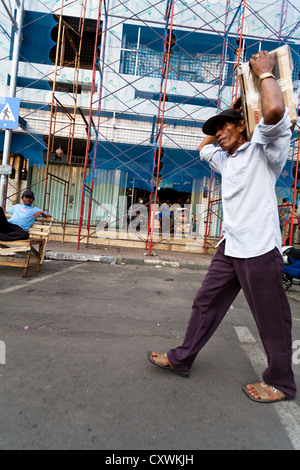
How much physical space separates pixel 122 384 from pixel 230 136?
72.0 inches

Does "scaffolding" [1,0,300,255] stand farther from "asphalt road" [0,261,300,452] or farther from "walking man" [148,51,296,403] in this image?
"walking man" [148,51,296,403]

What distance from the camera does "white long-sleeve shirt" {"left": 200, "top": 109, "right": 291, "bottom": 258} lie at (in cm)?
188

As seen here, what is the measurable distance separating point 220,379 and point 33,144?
9.85 meters

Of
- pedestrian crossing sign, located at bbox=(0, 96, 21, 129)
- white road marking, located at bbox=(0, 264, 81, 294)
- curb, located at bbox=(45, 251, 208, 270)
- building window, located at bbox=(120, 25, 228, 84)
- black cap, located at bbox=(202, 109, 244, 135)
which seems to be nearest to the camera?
black cap, located at bbox=(202, 109, 244, 135)

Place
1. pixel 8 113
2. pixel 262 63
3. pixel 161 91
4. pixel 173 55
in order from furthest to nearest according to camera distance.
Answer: pixel 173 55
pixel 161 91
pixel 8 113
pixel 262 63

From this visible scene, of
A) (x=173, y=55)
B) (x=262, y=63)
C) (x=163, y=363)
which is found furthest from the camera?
(x=173, y=55)

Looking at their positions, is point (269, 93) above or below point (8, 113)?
below

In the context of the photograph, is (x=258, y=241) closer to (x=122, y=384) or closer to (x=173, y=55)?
(x=122, y=384)

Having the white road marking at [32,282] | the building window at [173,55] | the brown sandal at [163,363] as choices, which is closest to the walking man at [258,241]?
the brown sandal at [163,363]

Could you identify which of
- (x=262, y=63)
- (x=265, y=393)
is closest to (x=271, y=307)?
(x=265, y=393)

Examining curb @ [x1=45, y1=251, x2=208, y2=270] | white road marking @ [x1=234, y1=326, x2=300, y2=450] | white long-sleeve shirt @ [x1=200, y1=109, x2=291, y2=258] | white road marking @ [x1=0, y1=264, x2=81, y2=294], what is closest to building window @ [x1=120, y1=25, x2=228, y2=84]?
curb @ [x1=45, y1=251, x2=208, y2=270]

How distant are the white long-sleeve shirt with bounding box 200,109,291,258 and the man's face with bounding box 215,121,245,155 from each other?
10cm

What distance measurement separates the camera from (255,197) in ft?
6.35
